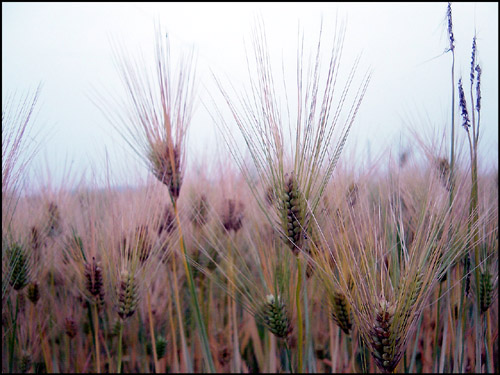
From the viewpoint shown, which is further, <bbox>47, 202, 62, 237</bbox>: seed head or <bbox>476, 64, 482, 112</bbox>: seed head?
<bbox>47, 202, 62, 237</bbox>: seed head

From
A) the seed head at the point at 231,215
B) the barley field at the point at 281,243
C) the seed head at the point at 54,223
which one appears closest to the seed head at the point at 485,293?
the barley field at the point at 281,243

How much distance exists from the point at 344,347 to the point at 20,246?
43.4 inches

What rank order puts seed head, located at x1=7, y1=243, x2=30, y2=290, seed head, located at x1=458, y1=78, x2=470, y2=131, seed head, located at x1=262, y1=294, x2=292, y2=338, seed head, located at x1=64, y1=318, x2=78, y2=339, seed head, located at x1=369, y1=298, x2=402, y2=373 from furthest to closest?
seed head, located at x1=64, y1=318, x2=78, y2=339 → seed head, located at x1=7, y1=243, x2=30, y2=290 → seed head, located at x1=262, y1=294, x2=292, y2=338 → seed head, located at x1=458, y1=78, x2=470, y2=131 → seed head, located at x1=369, y1=298, x2=402, y2=373

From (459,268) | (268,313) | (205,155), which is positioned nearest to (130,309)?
(268,313)

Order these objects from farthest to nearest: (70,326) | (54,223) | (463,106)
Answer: (54,223) < (70,326) < (463,106)

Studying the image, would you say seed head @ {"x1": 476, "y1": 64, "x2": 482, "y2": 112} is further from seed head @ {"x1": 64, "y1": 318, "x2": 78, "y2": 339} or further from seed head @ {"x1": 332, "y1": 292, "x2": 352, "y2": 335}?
seed head @ {"x1": 64, "y1": 318, "x2": 78, "y2": 339}

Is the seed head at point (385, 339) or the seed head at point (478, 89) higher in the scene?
the seed head at point (478, 89)

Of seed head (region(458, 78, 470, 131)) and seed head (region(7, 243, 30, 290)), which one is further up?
seed head (region(458, 78, 470, 131))

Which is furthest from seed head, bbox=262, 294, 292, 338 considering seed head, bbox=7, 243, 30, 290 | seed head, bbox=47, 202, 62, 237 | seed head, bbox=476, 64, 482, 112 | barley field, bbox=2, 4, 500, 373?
seed head, bbox=47, 202, 62, 237

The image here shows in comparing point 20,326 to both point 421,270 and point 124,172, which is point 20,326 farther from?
point 421,270

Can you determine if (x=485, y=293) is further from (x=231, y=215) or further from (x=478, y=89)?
(x=231, y=215)

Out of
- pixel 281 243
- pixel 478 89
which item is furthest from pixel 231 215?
pixel 478 89

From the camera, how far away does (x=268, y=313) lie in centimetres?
95

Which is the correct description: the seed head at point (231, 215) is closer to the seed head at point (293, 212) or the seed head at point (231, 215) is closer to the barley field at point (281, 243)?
the barley field at point (281, 243)
